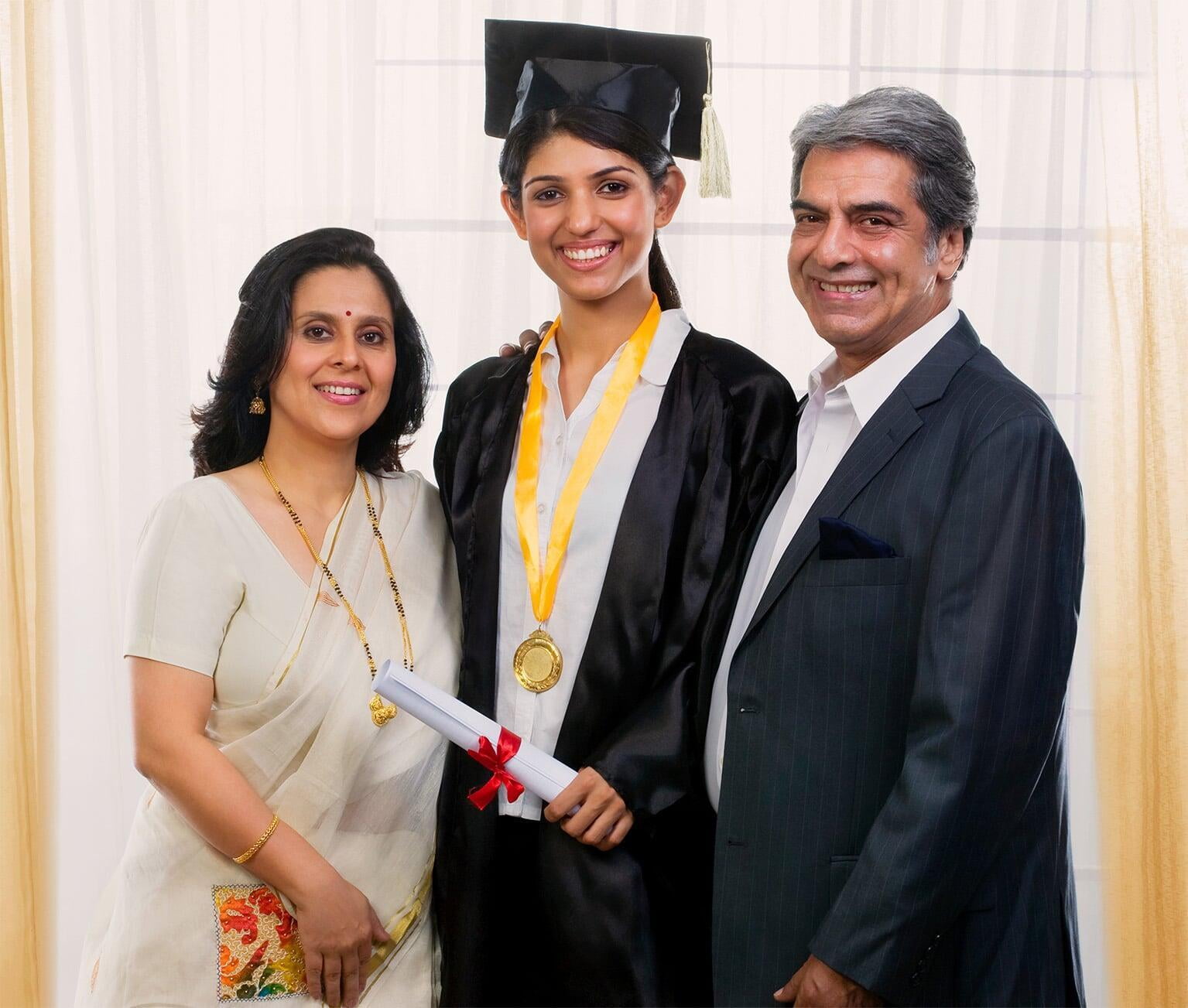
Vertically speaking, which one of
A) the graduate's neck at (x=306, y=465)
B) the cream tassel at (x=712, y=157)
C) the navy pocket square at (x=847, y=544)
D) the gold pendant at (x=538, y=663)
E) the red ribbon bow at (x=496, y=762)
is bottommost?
the red ribbon bow at (x=496, y=762)

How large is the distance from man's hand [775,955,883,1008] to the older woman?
0.68 metres

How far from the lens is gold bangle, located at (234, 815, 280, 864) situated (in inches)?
72.7

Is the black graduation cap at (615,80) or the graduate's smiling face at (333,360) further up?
the black graduation cap at (615,80)

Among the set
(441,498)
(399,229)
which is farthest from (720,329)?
(441,498)

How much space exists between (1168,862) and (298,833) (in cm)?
212

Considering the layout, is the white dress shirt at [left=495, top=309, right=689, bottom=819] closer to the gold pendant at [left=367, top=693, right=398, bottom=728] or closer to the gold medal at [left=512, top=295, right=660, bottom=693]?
the gold medal at [left=512, top=295, right=660, bottom=693]

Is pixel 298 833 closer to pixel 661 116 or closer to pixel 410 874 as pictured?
pixel 410 874

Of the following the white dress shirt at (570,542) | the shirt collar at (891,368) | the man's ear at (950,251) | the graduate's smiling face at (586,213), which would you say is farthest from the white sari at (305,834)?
the man's ear at (950,251)

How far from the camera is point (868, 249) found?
1.75 metres

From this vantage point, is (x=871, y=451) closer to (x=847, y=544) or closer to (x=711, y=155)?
(x=847, y=544)

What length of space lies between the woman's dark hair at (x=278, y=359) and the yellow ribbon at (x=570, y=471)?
0.78 feet

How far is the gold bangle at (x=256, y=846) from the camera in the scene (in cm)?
185

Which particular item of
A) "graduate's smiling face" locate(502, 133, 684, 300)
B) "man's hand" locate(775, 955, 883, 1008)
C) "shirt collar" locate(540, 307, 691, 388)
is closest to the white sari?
"shirt collar" locate(540, 307, 691, 388)

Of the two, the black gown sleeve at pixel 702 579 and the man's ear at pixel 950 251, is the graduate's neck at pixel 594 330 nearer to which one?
the black gown sleeve at pixel 702 579
